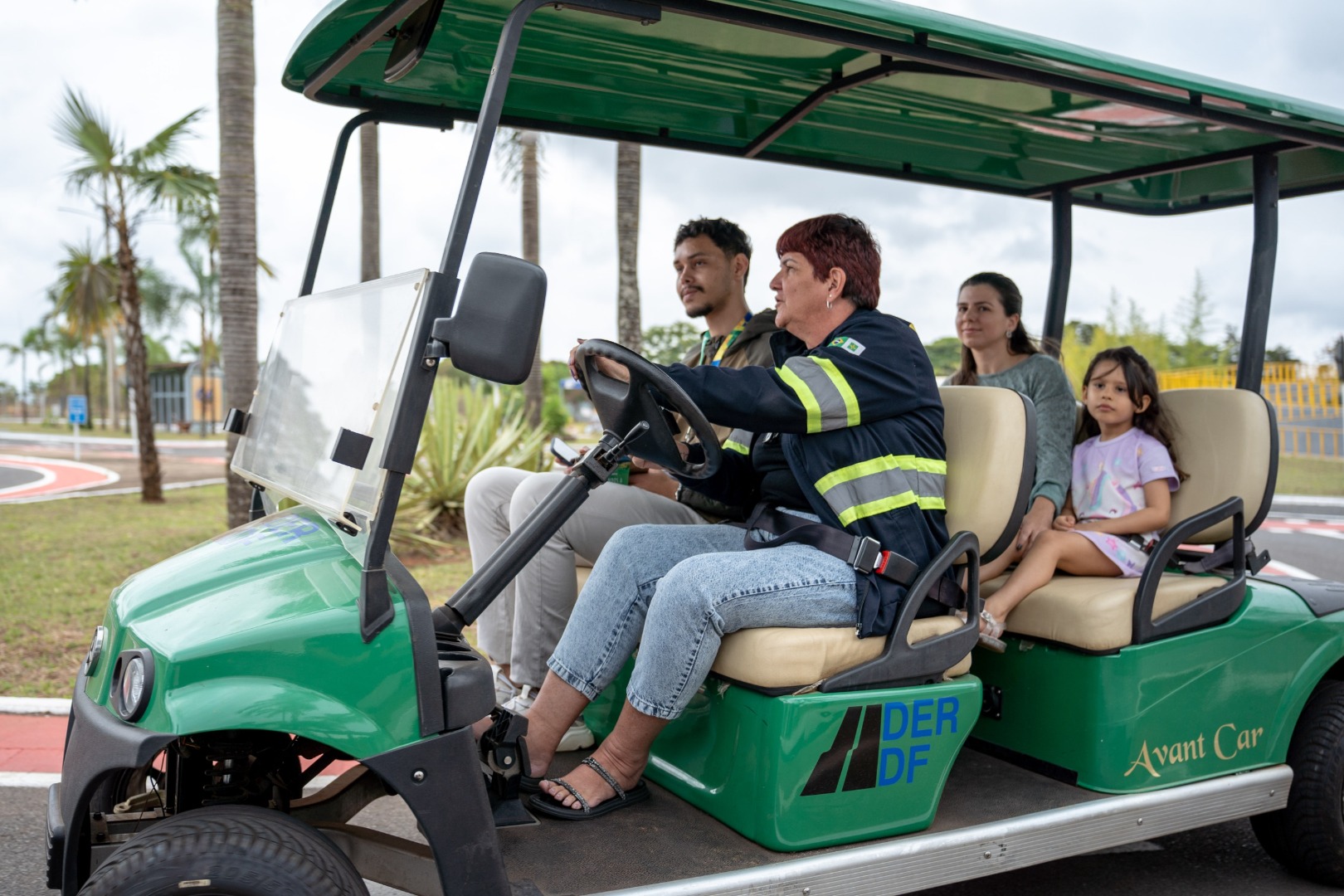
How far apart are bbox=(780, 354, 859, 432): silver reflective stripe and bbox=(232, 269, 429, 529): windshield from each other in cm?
86

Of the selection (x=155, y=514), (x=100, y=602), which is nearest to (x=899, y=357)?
(x=100, y=602)

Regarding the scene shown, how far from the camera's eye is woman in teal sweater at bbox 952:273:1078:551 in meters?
3.37

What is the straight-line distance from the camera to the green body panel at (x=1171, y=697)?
8.66 ft

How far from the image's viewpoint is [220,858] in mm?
1671

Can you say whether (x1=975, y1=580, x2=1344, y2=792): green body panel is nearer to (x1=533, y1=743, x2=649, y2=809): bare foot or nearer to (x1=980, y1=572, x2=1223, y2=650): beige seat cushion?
(x1=980, y1=572, x2=1223, y2=650): beige seat cushion

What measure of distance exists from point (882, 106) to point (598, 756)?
1945mm

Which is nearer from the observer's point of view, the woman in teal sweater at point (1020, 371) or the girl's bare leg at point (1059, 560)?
the girl's bare leg at point (1059, 560)

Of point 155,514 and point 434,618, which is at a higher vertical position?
point 434,618

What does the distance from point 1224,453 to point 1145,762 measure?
1.00m

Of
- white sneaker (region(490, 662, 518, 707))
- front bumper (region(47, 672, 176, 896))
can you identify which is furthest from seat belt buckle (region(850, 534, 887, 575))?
front bumper (region(47, 672, 176, 896))

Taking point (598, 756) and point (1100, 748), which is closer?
point (598, 756)

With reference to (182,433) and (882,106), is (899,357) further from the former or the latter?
(182,433)

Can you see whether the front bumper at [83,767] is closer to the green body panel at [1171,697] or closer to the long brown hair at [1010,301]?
the green body panel at [1171,697]

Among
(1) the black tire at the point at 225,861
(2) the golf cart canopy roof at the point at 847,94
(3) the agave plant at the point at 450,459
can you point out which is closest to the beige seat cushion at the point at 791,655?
(1) the black tire at the point at 225,861
